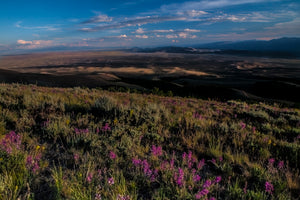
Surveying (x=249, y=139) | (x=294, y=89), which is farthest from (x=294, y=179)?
(x=294, y=89)

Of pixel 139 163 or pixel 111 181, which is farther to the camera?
pixel 139 163

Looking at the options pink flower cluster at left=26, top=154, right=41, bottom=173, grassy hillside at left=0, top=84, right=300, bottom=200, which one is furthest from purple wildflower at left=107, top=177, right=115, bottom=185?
pink flower cluster at left=26, top=154, right=41, bottom=173

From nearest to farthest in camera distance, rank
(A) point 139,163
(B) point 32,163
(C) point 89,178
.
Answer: (C) point 89,178 → (B) point 32,163 → (A) point 139,163

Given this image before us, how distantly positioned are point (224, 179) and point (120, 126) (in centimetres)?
253

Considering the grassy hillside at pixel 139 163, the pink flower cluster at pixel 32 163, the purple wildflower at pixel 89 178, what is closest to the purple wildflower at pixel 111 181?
the grassy hillside at pixel 139 163

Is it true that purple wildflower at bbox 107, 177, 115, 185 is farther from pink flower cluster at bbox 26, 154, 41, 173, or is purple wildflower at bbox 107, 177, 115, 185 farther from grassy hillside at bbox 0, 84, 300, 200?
pink flower cluster at bbox 26, 154, 41, 173

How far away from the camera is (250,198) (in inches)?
83.3

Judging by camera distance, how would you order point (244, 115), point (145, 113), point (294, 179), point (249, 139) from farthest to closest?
1. point (244, 115)
2. point (145, 113)
3. point (249, 139)
4. point (294, 179)

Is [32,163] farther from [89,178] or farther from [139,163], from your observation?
[139,163]

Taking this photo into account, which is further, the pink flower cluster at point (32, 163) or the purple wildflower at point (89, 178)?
the pink flower cluster at point (32, 163)

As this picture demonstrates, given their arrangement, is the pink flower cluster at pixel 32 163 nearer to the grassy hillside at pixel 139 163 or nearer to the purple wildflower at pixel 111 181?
the grassy hillside at pixel 139 163

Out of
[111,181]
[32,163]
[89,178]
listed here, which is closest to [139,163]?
[111,181]

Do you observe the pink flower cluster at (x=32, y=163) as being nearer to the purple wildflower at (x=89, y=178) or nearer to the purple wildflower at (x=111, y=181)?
the purple wildflower at (x=89, y=178)

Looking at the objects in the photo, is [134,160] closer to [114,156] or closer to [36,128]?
[114,156]
